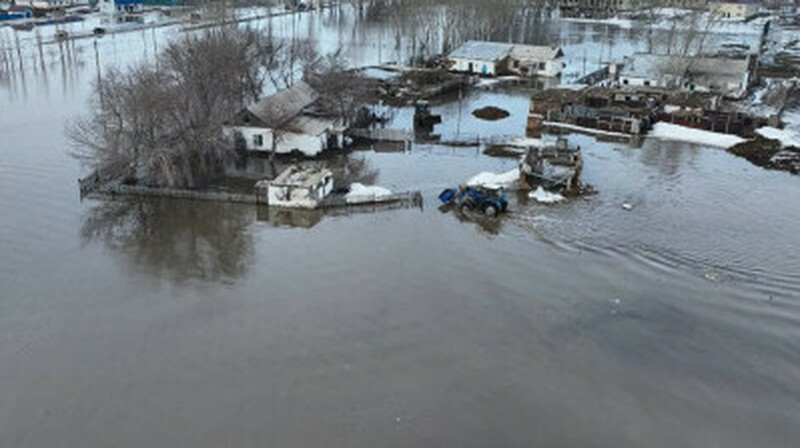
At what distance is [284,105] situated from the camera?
32219 mm

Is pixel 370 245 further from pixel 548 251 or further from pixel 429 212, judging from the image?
pixel 548 251

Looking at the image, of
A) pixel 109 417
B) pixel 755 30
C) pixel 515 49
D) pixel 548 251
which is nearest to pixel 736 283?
pixel 548 251

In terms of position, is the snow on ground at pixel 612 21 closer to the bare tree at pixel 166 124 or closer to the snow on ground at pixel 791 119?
the snow on ground at pixel 791 119

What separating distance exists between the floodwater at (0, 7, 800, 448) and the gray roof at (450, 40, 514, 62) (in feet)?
89.0

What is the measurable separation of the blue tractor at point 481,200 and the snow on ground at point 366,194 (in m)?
2.52

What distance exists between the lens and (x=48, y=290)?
63.5 ft

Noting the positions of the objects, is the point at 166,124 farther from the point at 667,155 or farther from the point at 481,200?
the point at 667,155

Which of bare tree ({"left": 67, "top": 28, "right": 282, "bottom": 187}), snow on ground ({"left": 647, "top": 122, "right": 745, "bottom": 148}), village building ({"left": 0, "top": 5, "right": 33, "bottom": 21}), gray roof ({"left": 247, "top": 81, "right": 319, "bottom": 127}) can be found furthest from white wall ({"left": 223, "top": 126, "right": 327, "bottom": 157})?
village building ({"left": 0, "top": 5, "right": 33, "bottom": 21})

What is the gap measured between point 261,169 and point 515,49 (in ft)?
101

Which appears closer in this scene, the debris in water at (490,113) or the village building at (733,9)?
the debris in water at (490,113)

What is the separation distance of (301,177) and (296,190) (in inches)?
38.7

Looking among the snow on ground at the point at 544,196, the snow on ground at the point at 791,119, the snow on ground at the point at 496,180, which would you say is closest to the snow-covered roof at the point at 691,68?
the snow on ground at the point at 791,119

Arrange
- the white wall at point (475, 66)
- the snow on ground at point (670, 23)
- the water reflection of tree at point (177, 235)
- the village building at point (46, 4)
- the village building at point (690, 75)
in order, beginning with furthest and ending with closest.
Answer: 1. the village building at point (46, 4)
2. the snow on ground at point (670, 23)
3. the white wall at point (475, 66)
4. the village building at point (690, 75)
5. the water reflection of tree at point (177, 235)

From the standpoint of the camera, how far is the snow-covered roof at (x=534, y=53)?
175 feet
